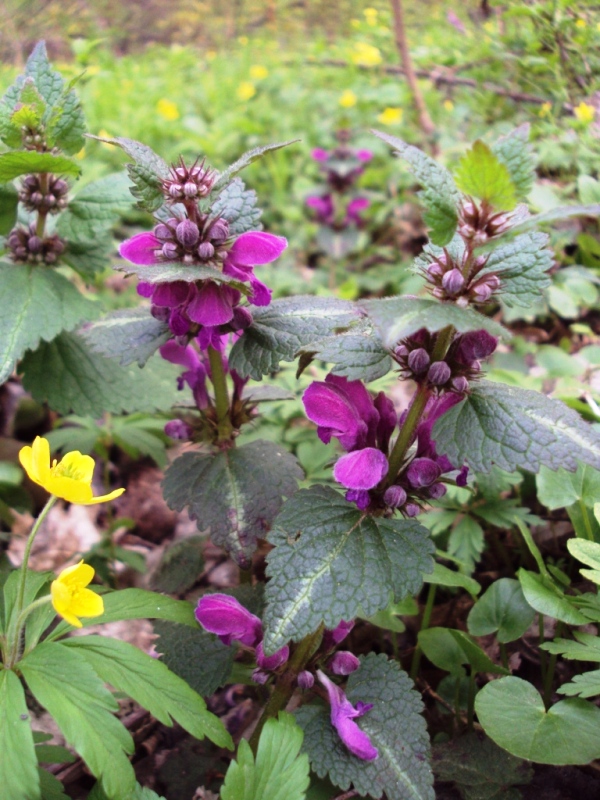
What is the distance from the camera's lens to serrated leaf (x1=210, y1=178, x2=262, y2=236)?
125cm

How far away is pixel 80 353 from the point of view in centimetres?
174

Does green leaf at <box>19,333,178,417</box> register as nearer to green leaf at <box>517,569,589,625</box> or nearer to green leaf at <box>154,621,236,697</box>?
green leaf at <box>154,621,236,697</box>

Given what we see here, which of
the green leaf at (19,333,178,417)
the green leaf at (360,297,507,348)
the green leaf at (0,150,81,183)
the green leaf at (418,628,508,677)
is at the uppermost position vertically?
the green leaf at (360,297,507,348)

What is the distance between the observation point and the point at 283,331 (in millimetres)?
1224

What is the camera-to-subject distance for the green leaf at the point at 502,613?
1328 mm

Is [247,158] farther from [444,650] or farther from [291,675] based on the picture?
[444,650]

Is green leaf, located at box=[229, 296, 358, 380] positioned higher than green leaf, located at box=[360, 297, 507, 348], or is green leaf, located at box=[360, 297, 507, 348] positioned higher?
green leaf, located at box=[360, 297, 507, 348]

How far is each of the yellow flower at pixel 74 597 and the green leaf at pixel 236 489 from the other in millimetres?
333

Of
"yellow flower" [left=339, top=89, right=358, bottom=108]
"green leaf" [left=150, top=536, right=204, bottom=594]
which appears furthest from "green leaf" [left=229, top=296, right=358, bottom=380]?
"yellow flower" [left=339, top=89, right=358, bottom=108]

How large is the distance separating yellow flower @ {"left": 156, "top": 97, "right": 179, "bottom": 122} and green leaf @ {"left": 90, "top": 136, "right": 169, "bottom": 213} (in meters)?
4.10

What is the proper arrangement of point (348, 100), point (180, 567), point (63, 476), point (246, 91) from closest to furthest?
point (63, 476), point (180, 567), point (348, 100), point (246, 91)

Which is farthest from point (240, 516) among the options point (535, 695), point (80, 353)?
point (80, 353)

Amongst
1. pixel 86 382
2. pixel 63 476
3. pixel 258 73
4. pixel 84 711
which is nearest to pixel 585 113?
pixel 86 382

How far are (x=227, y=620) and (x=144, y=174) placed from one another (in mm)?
777
